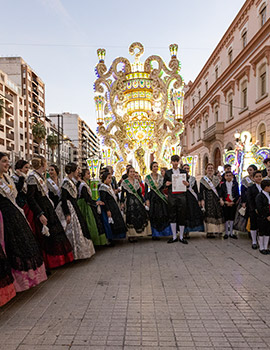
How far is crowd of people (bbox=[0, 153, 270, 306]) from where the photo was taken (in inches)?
139

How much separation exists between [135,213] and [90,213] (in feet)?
4.66

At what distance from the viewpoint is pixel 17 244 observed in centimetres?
348

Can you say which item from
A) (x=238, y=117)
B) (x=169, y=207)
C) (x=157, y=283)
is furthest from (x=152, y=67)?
(x=238, y=117)

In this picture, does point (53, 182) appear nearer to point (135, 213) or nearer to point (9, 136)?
point (135, 213)

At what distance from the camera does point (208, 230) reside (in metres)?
6.79

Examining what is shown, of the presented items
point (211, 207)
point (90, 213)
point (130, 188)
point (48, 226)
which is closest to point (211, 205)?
point (211, 207)

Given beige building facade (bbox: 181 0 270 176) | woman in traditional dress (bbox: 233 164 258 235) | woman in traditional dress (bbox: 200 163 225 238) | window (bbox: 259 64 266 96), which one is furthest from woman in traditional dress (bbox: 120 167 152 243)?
window (bbox: 259 64 266 96)

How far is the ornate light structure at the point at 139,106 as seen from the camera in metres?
10.6

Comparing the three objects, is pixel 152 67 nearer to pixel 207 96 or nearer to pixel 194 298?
pixel 194 298

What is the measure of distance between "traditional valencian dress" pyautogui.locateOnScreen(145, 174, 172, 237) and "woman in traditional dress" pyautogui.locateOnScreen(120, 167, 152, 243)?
15 cm

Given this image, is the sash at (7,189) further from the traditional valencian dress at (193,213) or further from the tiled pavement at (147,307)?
the traditional valencian dress at (193,213)

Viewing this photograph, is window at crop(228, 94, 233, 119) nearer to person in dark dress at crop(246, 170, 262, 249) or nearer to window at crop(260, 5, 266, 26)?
window at crop(260, 5, 266, 26)

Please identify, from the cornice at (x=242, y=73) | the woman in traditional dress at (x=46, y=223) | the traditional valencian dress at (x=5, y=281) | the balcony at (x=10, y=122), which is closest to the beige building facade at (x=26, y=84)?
the balcony at (x=10, y=122)

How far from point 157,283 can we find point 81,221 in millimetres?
1796
